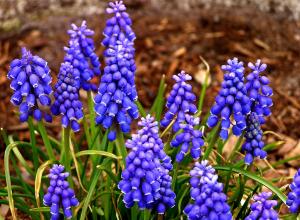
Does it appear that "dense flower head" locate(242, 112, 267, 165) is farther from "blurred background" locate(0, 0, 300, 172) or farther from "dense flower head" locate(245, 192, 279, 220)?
"blurred background" locate(0, 0, 300, 172)

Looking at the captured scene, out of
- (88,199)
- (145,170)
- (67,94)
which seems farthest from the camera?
(88,199)

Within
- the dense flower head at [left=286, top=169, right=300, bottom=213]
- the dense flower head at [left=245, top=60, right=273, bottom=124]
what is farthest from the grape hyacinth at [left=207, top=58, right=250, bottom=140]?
the dense flower head at [left=286, top=169, right=300, bottom=213]

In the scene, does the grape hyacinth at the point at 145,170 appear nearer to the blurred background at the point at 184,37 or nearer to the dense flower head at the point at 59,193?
the dense flower head at the point at 59,193

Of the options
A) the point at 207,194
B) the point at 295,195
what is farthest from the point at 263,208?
the point at 207,194

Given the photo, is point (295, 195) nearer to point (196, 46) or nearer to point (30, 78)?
point (30, 78)

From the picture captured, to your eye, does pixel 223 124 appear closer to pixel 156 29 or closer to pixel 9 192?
pixel 9 192

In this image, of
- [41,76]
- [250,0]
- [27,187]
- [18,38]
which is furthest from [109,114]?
[250,0]

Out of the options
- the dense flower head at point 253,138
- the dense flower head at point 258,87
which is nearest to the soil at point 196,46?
the dense flower head at point 253,138
